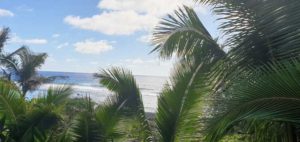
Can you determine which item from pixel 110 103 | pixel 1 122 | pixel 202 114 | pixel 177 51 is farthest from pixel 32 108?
pixel 202 114

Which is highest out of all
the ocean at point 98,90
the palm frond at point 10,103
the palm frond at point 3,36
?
the palm frond at point 3,36

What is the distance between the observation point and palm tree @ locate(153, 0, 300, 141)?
10.1 feet

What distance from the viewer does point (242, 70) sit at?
4.62m

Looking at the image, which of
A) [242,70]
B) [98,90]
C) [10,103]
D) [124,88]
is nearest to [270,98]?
[242,70]

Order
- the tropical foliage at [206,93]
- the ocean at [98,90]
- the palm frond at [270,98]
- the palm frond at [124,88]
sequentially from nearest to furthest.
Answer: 1. the palm frond at [270,98]
2. the tropical foliage at [206,93]
3. the palm frond at [124,88]
4. the ocean at [98,90]

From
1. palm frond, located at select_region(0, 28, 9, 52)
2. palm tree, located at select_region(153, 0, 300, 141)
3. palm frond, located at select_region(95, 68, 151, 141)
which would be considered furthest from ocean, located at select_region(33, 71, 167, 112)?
palm frond, located at select_region(0, 28, 9, 52)

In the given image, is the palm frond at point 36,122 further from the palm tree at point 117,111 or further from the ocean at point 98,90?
the palm tree at point 117,111

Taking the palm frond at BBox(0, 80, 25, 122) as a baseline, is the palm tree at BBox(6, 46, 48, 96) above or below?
above

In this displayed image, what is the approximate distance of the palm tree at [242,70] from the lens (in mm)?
3082

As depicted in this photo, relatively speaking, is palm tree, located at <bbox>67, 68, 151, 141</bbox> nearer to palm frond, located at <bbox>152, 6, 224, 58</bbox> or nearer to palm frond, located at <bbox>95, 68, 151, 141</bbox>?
palm frond, located at <bbox>95, 68, 151, 141</bbox>

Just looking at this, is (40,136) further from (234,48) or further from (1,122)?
(234,48)

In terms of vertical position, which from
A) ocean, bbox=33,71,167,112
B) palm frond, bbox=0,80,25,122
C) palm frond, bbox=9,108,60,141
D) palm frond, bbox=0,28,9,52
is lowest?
palm frond, bbox=9,108,60,141

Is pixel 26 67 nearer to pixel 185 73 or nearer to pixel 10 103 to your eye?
pixel 10 103

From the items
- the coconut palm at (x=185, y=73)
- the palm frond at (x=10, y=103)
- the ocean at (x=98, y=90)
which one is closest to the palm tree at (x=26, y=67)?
the ocean at (x=98, y=90)
